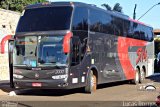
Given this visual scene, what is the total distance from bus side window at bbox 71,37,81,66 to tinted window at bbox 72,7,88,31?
1.76ft

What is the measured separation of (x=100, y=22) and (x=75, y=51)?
322 cm

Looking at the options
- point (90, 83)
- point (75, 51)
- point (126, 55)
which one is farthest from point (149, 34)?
point (75, 51)

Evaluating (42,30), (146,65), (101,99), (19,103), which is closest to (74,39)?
(42,30)

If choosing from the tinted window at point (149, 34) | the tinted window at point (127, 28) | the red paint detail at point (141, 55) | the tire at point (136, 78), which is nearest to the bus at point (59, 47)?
the tinted window at point (127, 28)

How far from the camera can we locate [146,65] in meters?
28.9

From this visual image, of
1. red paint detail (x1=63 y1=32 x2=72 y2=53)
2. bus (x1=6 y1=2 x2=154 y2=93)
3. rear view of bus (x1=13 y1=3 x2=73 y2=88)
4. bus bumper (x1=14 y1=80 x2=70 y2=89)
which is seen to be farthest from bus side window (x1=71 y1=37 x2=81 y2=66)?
bus bumper (x1=14 y1=80 x2=70 y2=89)

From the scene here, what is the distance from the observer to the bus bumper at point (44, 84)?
693 inches

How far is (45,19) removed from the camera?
18.3 meters

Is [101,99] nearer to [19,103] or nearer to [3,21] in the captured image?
[19,103]

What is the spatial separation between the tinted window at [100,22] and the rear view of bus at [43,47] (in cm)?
203

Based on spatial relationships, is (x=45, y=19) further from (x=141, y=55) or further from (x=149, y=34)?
(x=149, y=34)

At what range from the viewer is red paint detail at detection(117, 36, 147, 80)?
2383 cm

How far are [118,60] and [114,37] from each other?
1432 millimetres

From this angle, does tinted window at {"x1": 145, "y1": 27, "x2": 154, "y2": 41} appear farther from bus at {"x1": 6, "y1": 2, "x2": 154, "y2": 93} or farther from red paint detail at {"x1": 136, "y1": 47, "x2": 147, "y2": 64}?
bus at {"x1": 6, "y1": 2, "x2": 154, "y2": 93}
